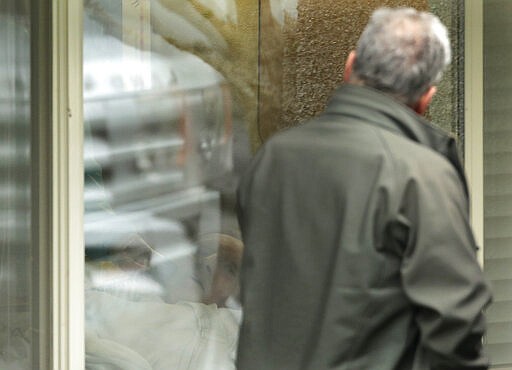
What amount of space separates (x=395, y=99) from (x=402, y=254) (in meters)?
0.45

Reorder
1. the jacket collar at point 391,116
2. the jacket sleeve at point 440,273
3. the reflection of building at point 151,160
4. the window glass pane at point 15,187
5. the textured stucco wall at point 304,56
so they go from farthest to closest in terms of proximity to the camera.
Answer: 1. the textured stucco wall at point 304,56
2. the reflection of building at point 151,160
3. the window glass pane at point 15,187
4. the jacket collar at point 391,116
5. the jacket sleeve at point 440,273

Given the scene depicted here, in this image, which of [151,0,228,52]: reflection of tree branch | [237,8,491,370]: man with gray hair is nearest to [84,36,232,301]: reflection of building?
[151,0,228,52]: reflection of tree branch

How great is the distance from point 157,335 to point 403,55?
2326mm

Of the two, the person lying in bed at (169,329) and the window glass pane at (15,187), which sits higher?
→ the window glass pane at (15,187)

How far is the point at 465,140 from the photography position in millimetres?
5613

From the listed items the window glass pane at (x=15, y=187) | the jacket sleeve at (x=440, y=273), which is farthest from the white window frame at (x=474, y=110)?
the jacket sleeve at (x=440, y=273)

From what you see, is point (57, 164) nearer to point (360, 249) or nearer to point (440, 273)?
point (360, 249)

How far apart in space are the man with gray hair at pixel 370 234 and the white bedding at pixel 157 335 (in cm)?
188

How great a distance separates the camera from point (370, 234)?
3.33 metres

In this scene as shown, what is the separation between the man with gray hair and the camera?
3301 millimetres

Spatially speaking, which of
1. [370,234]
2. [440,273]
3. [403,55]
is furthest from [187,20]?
[440,273]

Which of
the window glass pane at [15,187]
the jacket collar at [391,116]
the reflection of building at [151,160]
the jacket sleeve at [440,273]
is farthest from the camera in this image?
the reflection of building at [151,160]

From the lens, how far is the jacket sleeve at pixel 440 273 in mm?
3273

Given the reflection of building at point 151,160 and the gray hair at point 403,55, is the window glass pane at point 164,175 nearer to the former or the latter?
the reflection of building at point 151,160
